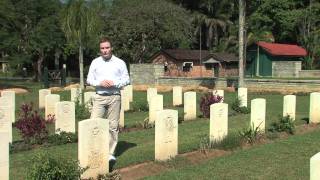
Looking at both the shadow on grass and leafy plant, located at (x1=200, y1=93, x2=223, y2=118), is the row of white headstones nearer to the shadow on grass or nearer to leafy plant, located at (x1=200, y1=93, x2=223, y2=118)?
the shadow on grass

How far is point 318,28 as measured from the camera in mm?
56281

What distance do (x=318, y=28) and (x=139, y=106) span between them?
131ft

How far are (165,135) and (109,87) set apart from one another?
4.66ft

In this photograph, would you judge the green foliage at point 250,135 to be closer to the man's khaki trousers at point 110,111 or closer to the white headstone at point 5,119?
the man's khaki trousers at point 110,111

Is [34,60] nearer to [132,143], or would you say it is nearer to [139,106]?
[139,106]

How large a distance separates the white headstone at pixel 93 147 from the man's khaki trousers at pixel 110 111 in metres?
1.08

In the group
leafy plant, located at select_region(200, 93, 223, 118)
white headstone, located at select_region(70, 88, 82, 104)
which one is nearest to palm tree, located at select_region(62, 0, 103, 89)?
white headstone, located at select_region(70, 88, 82, 104)

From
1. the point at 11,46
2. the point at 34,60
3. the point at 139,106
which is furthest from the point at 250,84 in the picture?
the point at 34,60

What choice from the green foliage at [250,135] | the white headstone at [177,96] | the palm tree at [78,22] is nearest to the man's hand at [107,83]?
the green foliage at [250,135]

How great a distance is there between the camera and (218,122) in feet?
39.7

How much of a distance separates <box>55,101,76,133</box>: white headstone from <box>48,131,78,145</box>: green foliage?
26 cm

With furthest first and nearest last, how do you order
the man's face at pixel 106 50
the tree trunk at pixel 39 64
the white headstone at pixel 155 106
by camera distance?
the tree trunk at pixel 39 64 → the white headstone at pixel 155 106 → the man's face at pixel 106 50

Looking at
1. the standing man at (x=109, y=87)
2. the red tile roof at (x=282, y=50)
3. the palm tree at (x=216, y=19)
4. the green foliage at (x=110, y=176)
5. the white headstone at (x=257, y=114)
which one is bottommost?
the green foliage at (x=110, y=176)

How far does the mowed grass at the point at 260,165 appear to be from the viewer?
9.23 meters
